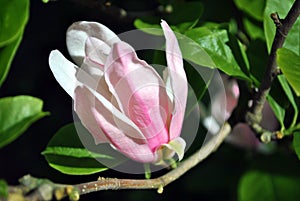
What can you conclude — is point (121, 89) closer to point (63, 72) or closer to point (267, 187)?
point (63, 72)

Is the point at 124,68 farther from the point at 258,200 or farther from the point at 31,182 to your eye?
the point at 258,200

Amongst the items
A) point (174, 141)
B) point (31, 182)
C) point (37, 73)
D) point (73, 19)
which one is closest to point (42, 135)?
point (37, 73)

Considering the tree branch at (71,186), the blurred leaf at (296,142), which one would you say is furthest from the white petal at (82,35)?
the blurred leaf at (296,142)

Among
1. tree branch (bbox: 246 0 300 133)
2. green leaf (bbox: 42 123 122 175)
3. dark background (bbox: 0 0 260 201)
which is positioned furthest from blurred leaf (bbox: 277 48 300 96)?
dark background (bbox: 0 0 260 201)

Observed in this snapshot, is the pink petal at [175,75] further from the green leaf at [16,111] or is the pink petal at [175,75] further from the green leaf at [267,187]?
the green leaf at [267,187]

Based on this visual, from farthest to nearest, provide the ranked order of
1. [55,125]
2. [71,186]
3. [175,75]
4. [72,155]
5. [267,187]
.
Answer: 1. [55,125]
2. [267,187]
3. [72,155]
4. [175,75]
5. [71,186]

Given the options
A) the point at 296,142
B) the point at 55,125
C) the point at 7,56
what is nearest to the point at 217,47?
the point at 296,142
